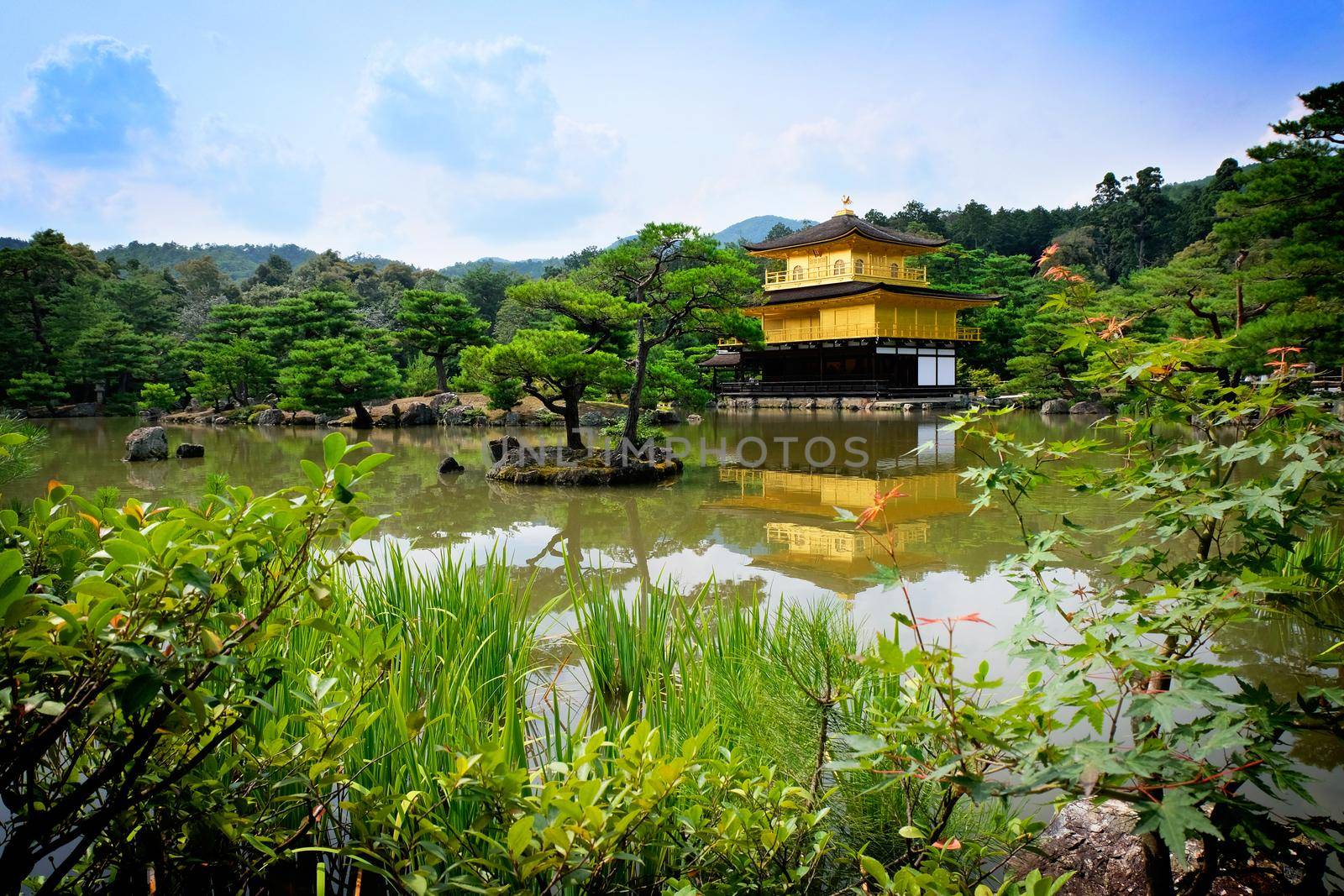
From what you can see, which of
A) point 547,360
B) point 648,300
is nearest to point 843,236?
point 648,300

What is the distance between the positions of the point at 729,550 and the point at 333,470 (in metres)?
4.62

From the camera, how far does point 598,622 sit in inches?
102

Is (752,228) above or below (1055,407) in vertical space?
above

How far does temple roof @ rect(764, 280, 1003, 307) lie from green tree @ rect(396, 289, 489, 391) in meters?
8.30

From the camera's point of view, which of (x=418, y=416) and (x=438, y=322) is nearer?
(x=418, y=416)

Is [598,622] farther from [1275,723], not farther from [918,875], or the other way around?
[1275,723]

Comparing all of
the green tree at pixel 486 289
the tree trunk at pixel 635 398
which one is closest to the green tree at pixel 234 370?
the tree trunk at pixel 635 398

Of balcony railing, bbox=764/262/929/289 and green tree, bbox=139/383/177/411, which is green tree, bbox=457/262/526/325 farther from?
green tree, bbox=139/383/177/411

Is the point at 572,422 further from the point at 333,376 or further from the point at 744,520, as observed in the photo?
the point at 333,376

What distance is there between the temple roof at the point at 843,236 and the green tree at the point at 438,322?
957 centimetres

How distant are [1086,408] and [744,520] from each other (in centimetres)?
1570

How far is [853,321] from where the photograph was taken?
22156 millimetres

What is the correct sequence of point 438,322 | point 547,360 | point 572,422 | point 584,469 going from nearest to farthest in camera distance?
point 584,469
point 547,360
point 572,422
point 438,322

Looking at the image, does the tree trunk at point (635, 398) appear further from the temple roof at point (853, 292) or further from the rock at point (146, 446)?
the temple roof at point (853, 292)
